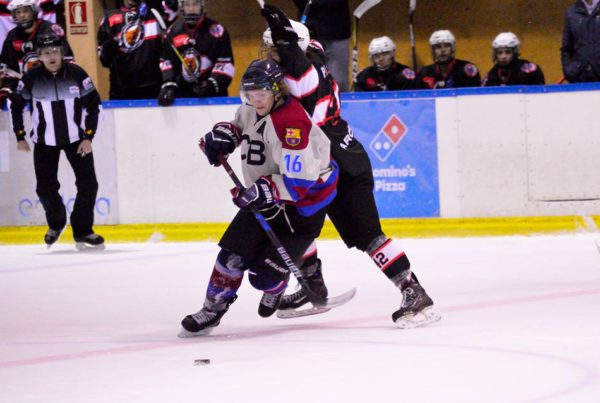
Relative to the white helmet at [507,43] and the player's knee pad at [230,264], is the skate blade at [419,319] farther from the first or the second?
the white helmet at [507,43]

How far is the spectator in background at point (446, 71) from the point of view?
8.84 metres

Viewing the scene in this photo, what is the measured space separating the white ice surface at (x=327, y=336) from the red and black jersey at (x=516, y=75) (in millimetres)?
1490

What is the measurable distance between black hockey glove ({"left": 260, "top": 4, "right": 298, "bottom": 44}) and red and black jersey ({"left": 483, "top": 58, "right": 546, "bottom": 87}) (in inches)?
159

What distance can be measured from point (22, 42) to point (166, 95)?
4.13 feet

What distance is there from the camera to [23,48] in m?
8.92

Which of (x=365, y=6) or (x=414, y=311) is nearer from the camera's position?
(x=414, y=311)

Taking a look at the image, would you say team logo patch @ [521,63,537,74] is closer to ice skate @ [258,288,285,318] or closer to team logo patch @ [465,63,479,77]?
team logo patch @ [465,63,479,77]

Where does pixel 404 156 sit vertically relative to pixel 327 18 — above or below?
below

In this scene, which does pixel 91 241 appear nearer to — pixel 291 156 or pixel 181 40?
pixel 181 40

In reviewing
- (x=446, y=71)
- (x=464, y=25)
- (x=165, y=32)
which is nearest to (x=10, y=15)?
(x=165, y=32)

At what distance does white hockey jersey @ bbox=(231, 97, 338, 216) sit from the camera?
4.68 metres

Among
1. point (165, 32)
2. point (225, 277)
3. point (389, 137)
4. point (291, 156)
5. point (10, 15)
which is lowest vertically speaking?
point (225, 277)

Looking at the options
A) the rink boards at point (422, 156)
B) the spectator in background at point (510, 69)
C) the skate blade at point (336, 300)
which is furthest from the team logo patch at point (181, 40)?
the skate blade at point (336, 300)

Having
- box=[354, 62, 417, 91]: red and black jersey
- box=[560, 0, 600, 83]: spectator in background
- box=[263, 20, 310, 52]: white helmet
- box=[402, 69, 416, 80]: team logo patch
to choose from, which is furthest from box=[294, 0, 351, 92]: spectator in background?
box=[263, 20, 310, 52]: white helmet
